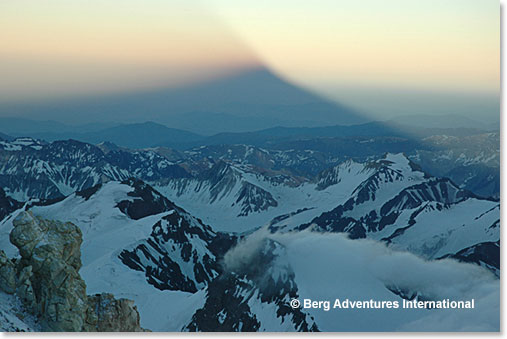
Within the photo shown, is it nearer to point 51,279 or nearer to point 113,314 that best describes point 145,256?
point 113,314

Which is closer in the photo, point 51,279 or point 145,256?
point 51,279

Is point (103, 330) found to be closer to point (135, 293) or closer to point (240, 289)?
point (240, 289)

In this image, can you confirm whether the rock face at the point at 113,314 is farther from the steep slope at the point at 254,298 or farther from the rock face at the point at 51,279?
the steep slope at the point at 254,298

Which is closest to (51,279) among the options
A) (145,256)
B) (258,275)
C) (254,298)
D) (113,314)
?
(113,314)

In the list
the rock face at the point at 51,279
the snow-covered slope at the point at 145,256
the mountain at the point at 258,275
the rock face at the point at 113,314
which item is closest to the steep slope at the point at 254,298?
the mountain at the point at 258,275

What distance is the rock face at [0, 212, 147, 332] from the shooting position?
34594mm

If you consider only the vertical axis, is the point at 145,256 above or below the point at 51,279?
below

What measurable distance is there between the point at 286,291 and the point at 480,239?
126069 mm

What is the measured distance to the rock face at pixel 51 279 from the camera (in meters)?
34.6

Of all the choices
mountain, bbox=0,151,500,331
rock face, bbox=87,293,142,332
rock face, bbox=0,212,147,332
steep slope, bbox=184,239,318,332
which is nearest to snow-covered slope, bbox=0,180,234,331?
mountain, bbox=0,151,500,331

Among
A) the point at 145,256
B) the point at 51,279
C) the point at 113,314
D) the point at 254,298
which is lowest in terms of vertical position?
the point at 145,256

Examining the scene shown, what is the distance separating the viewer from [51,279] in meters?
35.8

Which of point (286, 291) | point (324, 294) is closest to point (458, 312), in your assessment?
point (324, 294)

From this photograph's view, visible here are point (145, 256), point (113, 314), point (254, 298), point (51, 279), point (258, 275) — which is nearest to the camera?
point (51, 279)
